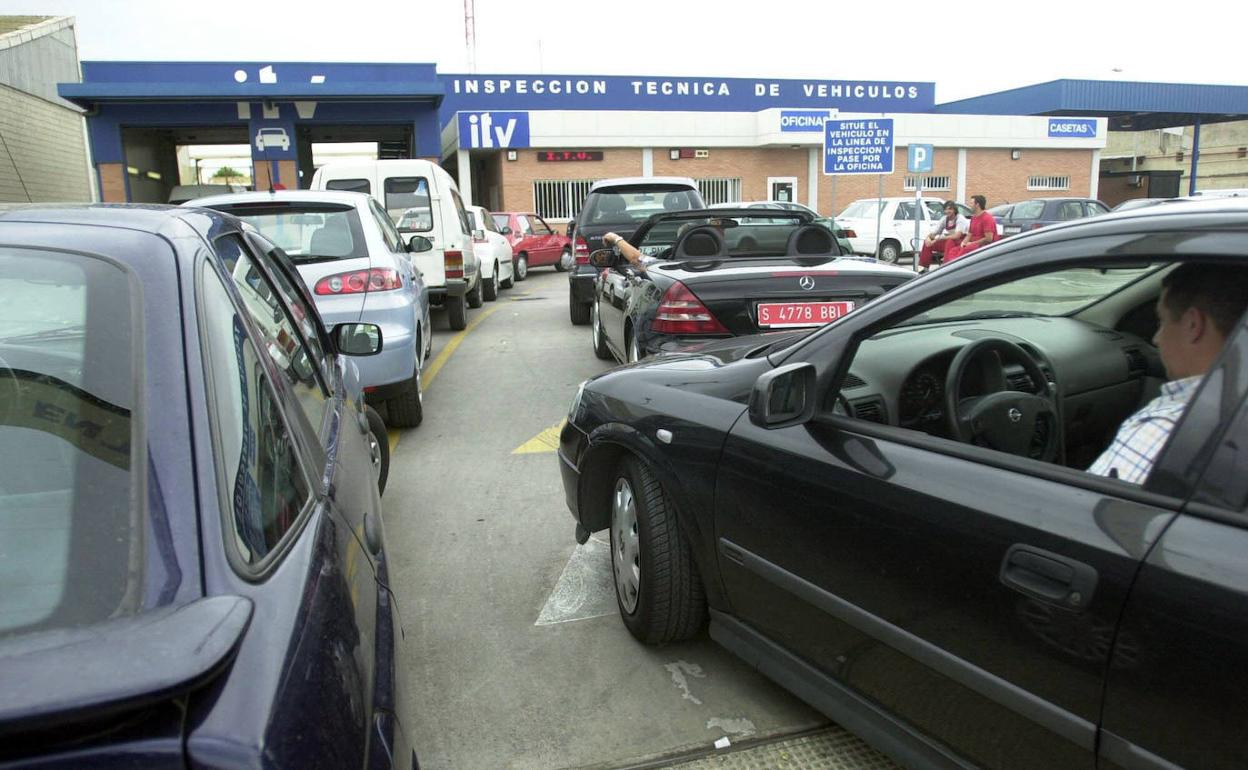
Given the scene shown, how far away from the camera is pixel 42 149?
24.3m

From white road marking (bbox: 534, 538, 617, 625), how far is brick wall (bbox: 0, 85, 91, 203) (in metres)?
19.6

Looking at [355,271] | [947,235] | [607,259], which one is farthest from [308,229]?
[947,235]

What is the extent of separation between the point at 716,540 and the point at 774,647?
35 centimetres

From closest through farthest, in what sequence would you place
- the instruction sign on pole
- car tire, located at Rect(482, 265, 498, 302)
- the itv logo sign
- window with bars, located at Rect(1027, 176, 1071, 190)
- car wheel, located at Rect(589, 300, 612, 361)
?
car wheel, located at Rect(589, 300, 612, 361)
car tire, located at Rect(482, 265, 498, 302)
the instruction sign on pole
the itv logo sign
window with bars, located at Rect(1027, 176, 1071, 190)

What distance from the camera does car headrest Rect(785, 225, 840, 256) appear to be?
6.45 m

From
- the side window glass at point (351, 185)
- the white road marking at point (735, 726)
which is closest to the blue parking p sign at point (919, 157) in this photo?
the side window glass at point (351, 185)

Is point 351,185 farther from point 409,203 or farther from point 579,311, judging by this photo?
point 579,311

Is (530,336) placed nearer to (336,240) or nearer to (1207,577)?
(336,240)

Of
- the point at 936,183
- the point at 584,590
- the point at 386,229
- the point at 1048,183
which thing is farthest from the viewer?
the point at 1048,183

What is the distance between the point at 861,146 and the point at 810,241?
1019 cm

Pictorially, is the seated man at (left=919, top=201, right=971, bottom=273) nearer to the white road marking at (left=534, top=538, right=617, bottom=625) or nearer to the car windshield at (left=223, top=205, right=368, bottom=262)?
Answer: the car windshield at (left=223, top=205, right=368, bottom=262)

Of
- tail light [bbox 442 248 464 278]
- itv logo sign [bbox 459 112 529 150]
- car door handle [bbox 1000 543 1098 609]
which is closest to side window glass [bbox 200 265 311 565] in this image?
car door handle [bbox 1000 543 1098 609]

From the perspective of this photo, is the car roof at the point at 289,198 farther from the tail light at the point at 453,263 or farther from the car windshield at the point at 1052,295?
the car windshield at the point at 1052,295

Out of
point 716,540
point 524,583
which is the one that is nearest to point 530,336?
point 524,583
